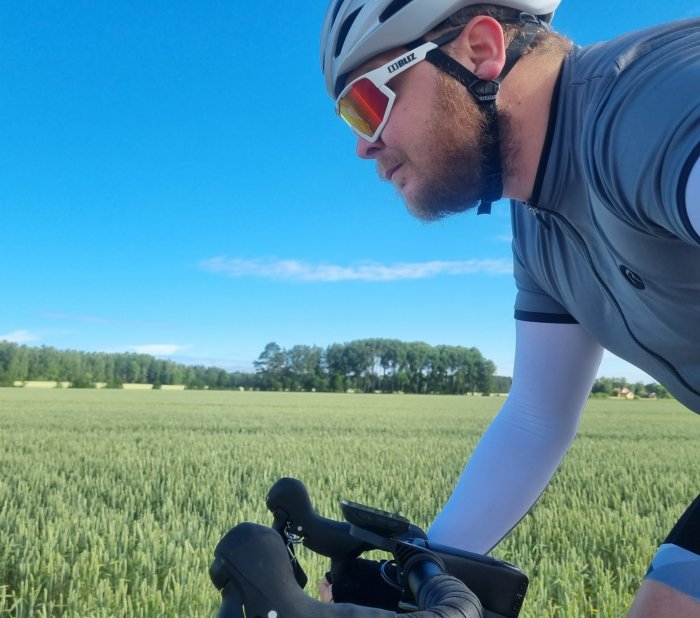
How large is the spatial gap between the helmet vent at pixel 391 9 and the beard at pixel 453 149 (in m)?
0.25

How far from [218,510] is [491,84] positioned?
12.4ft

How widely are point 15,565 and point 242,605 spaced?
3059 mm

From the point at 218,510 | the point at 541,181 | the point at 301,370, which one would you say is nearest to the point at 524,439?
the point at 541,181

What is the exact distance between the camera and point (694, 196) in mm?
801

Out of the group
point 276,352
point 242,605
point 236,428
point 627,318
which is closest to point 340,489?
point 627,318

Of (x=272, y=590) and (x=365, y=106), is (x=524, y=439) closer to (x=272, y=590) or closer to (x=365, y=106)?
(x=365, y=106)

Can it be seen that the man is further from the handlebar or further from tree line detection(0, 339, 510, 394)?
tree line detection(0, 339, 510, 394)

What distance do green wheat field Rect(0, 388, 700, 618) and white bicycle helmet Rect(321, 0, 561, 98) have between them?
2.12m

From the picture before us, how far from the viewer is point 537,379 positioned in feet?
5.69

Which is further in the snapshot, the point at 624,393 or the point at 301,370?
the point at 301,370

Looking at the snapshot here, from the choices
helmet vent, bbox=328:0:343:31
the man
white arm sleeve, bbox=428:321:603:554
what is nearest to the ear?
the man

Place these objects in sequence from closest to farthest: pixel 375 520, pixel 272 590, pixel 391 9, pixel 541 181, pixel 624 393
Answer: pixel 272 590 → pixel 375 520 → pixel 541 181 → pixel 391 9 → pixel 624 393

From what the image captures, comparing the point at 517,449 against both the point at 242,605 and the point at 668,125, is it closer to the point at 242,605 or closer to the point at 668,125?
the point at 668,125

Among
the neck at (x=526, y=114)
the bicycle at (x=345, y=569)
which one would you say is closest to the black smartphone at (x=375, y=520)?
the bicycle at (x=345, y=569)
